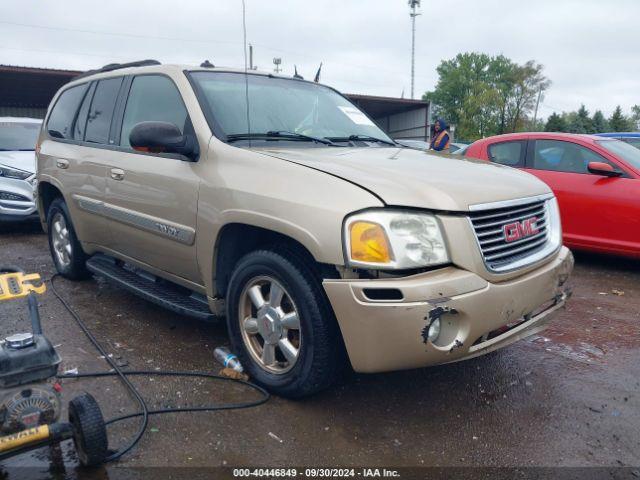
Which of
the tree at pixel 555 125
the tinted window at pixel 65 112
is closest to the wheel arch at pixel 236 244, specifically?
the tinted window at pixel 65 112

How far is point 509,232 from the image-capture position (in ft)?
9.12

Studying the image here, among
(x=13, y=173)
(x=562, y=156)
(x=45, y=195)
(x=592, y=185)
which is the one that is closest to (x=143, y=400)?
(x=45, y=195)

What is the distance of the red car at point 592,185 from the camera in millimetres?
5613

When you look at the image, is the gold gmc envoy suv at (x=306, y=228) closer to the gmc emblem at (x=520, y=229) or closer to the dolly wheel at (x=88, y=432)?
the gmc emblem at (x=520, y=229)

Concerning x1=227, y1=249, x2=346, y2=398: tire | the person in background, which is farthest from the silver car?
the person in background

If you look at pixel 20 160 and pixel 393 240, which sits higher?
pixel 20 160

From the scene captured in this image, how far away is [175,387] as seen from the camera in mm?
3127

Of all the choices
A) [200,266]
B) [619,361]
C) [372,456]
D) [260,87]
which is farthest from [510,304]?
[260,87]

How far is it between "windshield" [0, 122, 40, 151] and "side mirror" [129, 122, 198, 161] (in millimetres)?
6590

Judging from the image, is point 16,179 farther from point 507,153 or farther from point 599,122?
point 599,122

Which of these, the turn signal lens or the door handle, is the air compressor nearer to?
the turn signal lens

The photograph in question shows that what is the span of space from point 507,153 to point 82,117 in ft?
15.5

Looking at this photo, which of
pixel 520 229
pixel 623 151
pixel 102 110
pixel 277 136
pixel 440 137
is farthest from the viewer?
pixel 440 137

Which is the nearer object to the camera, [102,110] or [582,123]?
[102,110]
